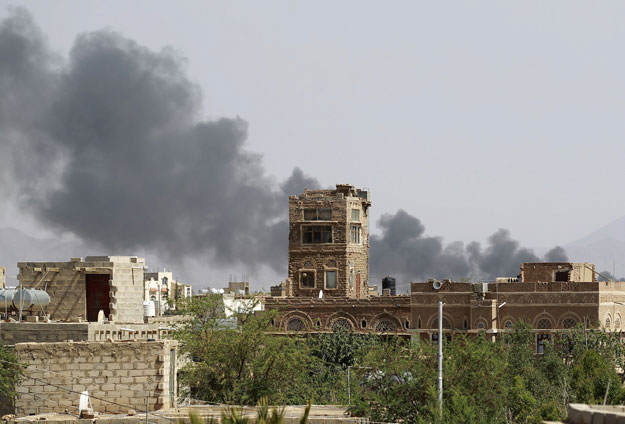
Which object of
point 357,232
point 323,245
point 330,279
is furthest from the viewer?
point 357,232

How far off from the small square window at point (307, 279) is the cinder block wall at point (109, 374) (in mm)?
78668

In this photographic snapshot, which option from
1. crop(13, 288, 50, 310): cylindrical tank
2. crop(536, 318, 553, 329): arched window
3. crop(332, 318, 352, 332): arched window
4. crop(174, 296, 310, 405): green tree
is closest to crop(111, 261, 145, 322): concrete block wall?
crop(13, 288, 50, 310): cylindrical tank

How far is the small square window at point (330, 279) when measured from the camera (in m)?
120

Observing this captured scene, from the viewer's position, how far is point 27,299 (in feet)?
187

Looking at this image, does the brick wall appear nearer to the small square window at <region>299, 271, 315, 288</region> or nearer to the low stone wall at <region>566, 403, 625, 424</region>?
the small square window at <region>299, 271, 315, 288</region>

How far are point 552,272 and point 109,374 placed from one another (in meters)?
71.1

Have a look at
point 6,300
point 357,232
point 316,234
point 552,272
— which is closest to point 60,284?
point 6,300

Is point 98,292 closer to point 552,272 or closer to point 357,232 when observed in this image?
point 552,272

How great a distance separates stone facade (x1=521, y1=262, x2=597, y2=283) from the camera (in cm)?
10560

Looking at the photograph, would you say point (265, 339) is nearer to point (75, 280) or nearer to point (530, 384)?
point (75, 280)

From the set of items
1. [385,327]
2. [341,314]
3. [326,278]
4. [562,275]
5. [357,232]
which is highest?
[357,232]

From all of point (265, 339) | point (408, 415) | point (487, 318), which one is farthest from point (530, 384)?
point (487, 318)

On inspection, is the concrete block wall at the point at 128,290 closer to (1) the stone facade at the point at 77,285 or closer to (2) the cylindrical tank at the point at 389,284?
(1) the stone facade at the point at 77,285

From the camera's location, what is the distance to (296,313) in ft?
378
